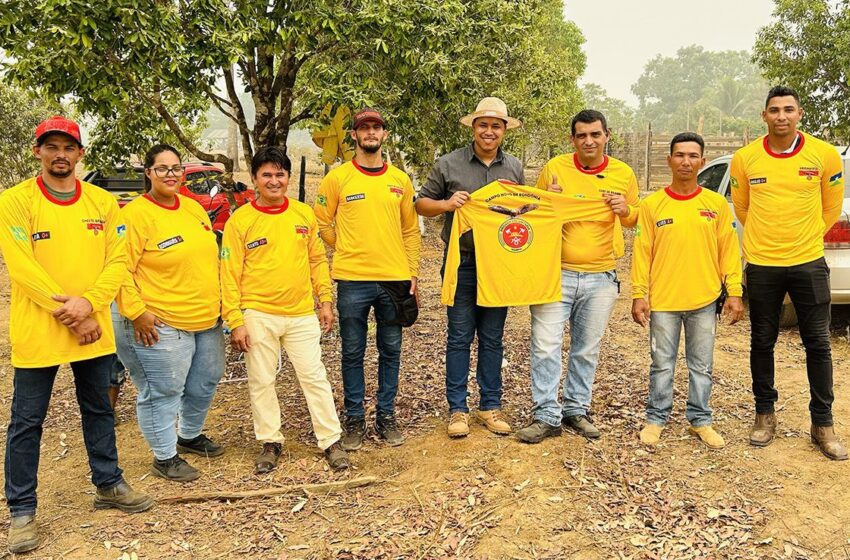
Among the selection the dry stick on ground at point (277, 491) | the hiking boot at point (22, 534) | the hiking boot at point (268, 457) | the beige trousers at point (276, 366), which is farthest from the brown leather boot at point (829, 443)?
the hiking boot at point (22, 534)

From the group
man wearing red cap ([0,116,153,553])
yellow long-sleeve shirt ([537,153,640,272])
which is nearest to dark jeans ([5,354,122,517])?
man wearing red cap ([0,116,153,553])

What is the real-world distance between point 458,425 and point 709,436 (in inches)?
64.6

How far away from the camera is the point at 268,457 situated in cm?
429

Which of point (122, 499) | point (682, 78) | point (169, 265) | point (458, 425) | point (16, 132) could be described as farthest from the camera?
point (682, 78)

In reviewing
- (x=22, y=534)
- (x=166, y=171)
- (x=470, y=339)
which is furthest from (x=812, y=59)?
(x=22, y=534)

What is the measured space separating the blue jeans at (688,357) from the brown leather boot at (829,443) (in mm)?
655

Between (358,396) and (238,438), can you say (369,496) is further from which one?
(238,438)

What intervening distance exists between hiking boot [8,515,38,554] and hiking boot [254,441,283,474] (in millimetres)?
1237

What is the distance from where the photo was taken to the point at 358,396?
15.0ft

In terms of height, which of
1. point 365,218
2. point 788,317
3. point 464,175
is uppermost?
point 464,175

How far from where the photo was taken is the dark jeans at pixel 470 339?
14.8ft

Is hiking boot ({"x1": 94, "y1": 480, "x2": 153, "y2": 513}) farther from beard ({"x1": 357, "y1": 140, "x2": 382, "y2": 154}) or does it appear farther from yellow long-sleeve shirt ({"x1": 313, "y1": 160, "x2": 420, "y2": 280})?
beard ({"x1": 357, "y1": 140, "x2": 382, "y2": 154})

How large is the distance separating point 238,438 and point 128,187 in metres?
9.02

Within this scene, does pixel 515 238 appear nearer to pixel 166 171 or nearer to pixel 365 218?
pixel 365 218
